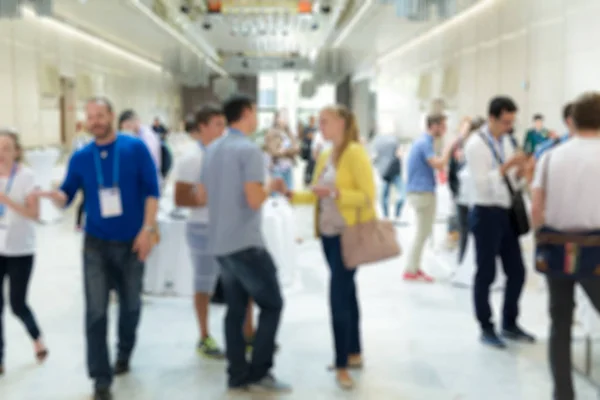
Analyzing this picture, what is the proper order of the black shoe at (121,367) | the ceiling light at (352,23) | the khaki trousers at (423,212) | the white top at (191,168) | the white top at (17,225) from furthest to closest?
the ceiling light at (352,23)
the khaki trousers at (423,212)
the white top at (191,168)
the black shoe at (121,367)
the white top at (17,225)

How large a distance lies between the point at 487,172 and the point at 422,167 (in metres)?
1.85

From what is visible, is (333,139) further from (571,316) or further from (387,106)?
(387,106)

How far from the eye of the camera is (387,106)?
19.5 meters

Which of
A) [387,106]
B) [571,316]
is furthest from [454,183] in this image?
[387,106]

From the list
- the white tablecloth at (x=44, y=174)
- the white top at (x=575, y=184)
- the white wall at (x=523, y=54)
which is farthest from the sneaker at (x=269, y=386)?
the white tablecloth at (x=44, y=174)

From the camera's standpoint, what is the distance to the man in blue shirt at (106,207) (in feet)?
11.1

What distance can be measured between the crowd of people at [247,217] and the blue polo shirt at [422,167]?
179cm

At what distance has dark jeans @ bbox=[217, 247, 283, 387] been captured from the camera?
133 inches

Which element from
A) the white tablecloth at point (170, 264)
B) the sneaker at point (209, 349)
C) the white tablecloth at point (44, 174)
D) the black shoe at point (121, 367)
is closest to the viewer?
the black shoe at point (121, 367)

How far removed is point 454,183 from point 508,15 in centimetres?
451

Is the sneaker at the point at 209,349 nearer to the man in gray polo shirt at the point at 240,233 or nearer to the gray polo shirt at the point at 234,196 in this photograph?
the man in gray polo shirt at the point at 240,233

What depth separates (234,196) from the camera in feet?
11.0

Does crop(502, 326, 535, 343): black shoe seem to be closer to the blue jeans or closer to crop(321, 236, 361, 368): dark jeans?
crop(321, 236, 361, 368): dark jeans

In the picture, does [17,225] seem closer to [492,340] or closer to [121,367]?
[121,367]
